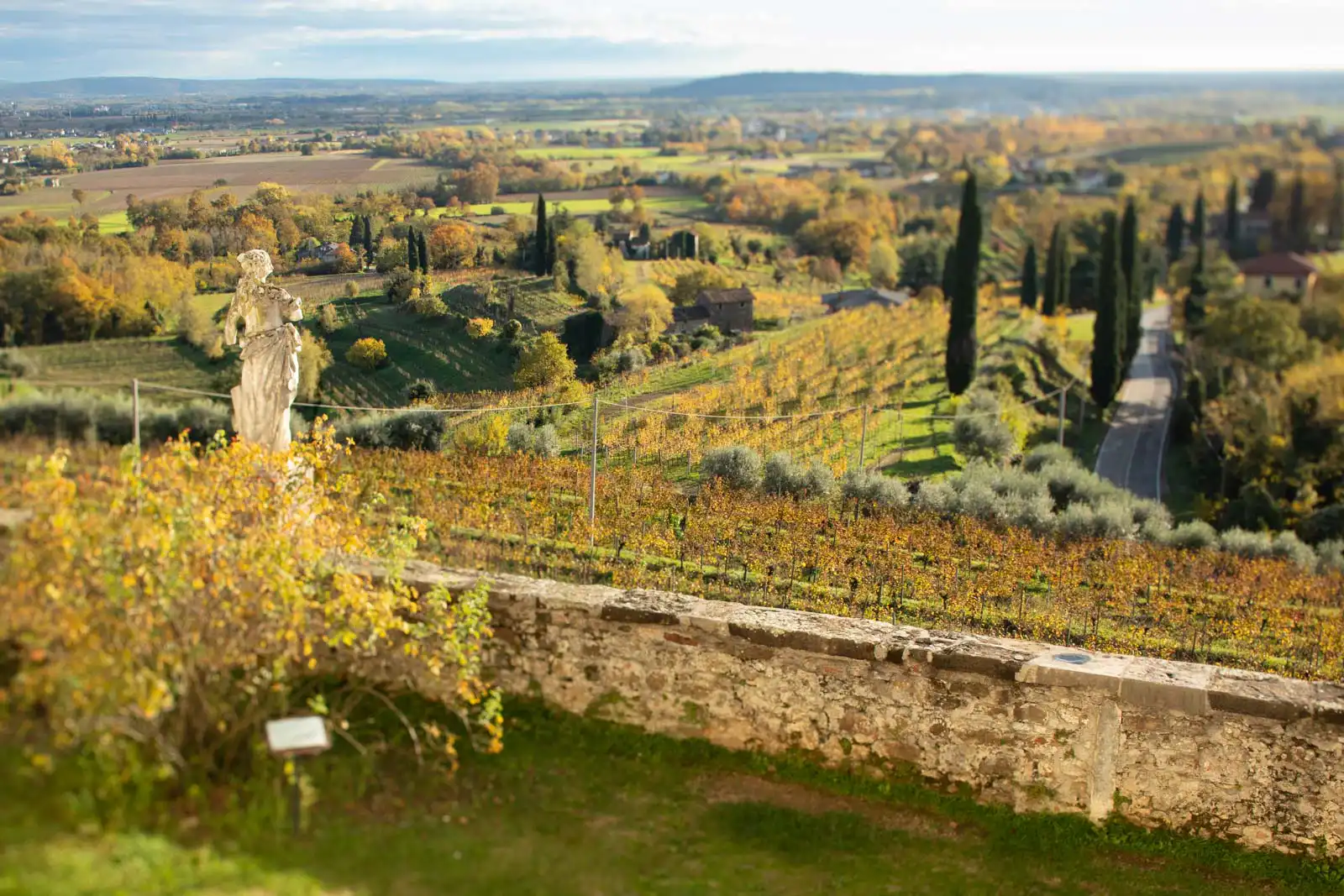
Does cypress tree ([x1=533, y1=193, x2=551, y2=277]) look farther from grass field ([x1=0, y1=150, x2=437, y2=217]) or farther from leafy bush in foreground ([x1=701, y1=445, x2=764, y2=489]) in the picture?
leafy bush in foreground ([x1=701, y1=445, x2=764, y2=489])

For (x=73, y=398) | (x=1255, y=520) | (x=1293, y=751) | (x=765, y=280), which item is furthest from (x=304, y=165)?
(x=1255, y=520)

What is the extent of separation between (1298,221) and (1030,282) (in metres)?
44.2

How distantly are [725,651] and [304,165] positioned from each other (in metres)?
11.0

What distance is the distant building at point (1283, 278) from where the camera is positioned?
219ft

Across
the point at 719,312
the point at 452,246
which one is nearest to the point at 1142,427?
the point at 719,312

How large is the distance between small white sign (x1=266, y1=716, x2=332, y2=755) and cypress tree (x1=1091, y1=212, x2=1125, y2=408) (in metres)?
34.1

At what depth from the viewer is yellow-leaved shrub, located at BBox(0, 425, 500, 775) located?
18.9 ft

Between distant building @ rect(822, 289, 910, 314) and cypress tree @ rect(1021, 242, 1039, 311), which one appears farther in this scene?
cypress tree @ rect(1021, 242, 1039, 311)

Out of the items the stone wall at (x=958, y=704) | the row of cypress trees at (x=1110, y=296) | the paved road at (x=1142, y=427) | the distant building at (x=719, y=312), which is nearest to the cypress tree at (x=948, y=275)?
the row of cypress trees at (x=1110, y=296)

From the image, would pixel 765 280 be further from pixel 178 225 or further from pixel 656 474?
pixel 178 225

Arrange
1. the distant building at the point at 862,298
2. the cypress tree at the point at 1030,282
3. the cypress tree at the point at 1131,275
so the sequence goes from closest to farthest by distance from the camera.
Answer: the distant building at the point at 862,298 → the cypress tree at the point at 1131,275 → the cypress tree at the point at 1030,282

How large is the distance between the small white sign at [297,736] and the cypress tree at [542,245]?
37.9 feet

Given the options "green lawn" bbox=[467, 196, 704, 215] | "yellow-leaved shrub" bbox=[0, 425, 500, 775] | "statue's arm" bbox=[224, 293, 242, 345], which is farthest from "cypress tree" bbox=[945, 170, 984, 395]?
"yellow-leaved shrub" bbox=[0, 425, 500, 775]

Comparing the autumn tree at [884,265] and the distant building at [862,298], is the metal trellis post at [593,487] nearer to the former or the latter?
the distant building at [862,298]
